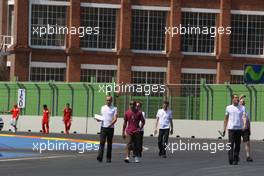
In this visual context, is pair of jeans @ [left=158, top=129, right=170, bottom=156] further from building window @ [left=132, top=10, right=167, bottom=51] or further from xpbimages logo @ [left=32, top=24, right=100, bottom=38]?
building window @ [left=132, top=10, right=167, bottom=51]

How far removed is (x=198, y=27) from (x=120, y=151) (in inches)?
1297

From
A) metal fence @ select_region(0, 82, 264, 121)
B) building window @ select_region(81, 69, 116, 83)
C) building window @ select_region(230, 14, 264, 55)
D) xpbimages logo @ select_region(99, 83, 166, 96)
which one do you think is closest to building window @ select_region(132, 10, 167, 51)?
building window @ select_region(81, 69, 116, 83)

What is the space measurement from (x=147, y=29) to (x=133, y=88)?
1148cm

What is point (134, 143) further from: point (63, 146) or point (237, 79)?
point (237, 79)

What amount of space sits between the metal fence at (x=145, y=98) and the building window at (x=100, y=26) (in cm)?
774

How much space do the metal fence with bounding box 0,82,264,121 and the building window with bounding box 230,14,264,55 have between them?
573 inches

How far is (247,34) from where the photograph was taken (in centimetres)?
6462

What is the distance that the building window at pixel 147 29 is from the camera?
63344 millimetres

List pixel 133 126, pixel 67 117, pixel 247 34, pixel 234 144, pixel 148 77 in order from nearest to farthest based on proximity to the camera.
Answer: pixel 234 144 → pixel 133 126 → pixel 67 117 → pixel 148 77 → pixel 247 34

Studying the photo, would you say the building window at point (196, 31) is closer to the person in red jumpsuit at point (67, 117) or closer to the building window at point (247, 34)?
the building window at point (247, 34)

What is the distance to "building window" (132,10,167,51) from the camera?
6334cm

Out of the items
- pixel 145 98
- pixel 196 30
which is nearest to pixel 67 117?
pixel 145 98

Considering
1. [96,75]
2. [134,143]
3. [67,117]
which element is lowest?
[67,117]

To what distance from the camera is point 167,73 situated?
210 ft
